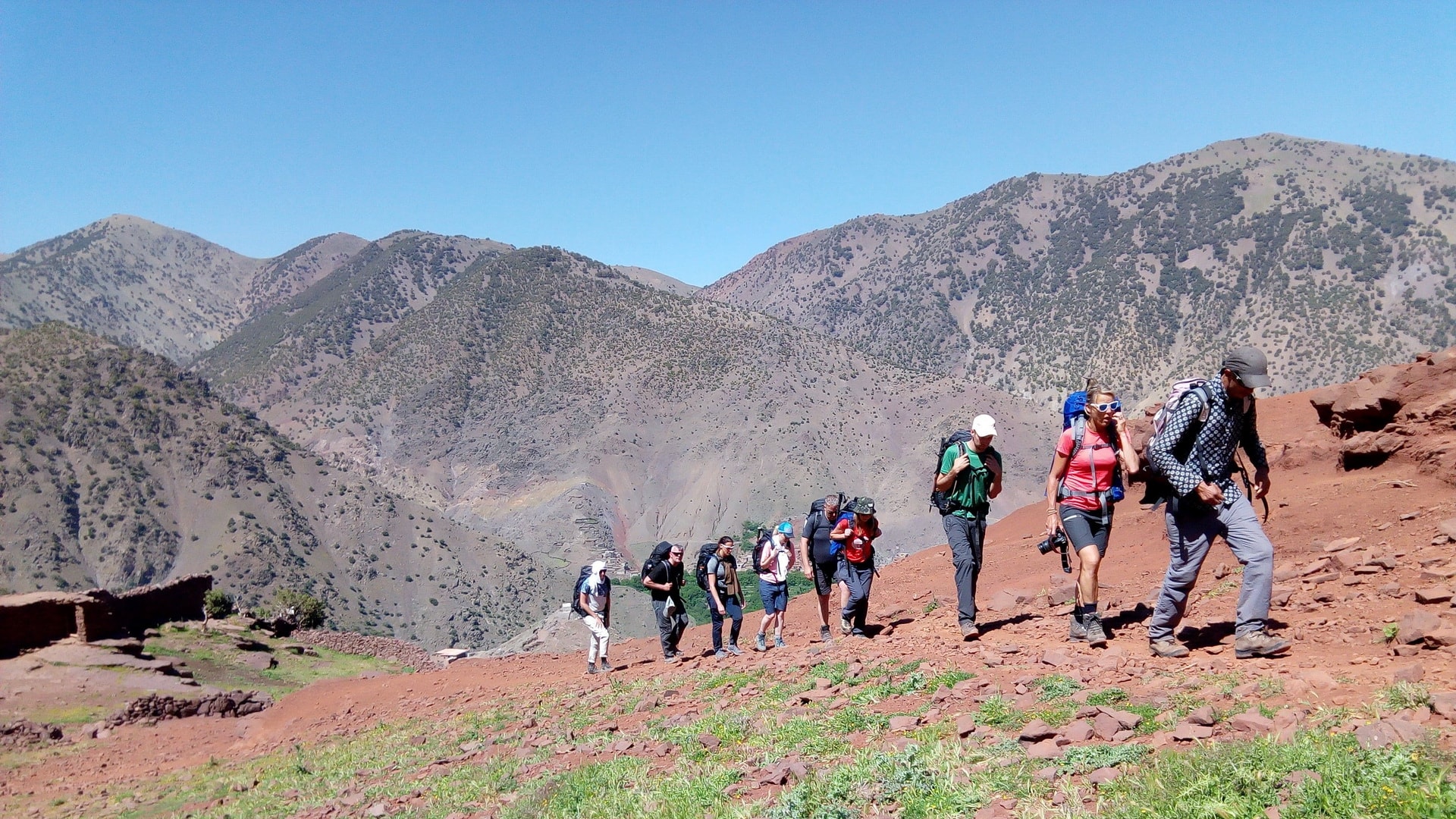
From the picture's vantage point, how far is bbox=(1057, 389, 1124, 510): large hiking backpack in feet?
23.2

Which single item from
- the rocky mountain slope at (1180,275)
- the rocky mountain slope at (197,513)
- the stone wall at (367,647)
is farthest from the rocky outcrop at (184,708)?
the rocky mountain slope at (1180,275)

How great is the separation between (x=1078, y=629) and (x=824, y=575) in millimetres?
3815

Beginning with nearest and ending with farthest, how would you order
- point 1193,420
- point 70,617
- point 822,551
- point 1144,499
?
point 1193,420, point 1144,499, point 822,551, point 70,617

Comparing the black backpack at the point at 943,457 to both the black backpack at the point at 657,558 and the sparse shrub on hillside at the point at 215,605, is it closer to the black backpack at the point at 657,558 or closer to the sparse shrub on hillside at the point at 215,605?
the black backpack at the point at 657,558

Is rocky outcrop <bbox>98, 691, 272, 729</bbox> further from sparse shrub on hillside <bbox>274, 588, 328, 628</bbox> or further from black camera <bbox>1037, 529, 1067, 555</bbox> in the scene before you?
sparse shrub on hillside <bbox>274, 588, 328, 628</bbox>

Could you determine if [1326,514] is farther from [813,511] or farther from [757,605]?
[757,605]

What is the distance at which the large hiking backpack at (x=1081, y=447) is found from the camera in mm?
7066

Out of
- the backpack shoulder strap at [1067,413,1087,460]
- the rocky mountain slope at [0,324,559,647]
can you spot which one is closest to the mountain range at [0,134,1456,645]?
the rocky mountain slope at [0,324,559,647]

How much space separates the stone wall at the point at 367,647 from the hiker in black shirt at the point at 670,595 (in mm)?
16313

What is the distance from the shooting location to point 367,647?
28.7 meters

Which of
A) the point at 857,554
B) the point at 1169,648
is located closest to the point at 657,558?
the point at 857,554

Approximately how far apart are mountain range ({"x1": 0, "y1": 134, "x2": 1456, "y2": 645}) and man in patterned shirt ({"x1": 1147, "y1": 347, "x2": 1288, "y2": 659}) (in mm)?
46451

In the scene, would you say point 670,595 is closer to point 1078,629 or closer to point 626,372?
point 1078,629

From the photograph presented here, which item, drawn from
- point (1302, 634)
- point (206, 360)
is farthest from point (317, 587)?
point (206, 360)
